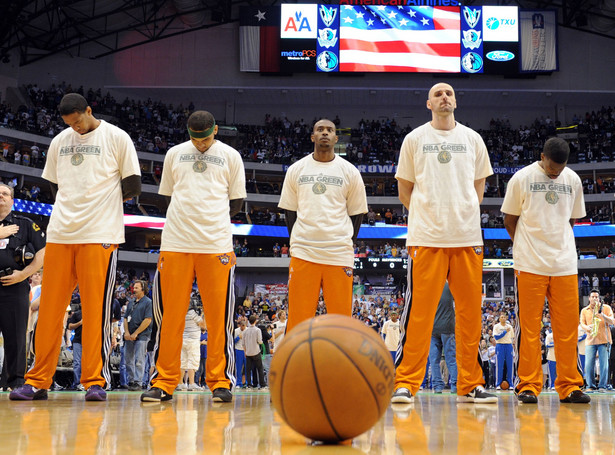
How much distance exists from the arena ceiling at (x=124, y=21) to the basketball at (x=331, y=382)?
103 feet

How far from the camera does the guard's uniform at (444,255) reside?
4234 mm

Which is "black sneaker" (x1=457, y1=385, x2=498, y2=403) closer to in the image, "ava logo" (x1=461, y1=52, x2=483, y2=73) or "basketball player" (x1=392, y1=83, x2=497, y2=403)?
"basketball player" (x1=392, y1=83, x2=497, y2=403)

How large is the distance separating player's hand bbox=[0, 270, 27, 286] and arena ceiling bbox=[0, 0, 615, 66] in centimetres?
2836

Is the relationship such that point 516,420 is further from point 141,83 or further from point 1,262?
point 141,83

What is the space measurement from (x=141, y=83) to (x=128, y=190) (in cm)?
3266

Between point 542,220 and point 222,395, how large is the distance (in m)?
2.68

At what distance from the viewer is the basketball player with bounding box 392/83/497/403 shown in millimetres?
4219

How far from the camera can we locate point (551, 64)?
3312 centimetres

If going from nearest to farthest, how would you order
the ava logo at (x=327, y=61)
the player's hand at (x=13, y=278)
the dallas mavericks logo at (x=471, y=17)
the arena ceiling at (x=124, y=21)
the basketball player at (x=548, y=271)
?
the basketball player at (x=548, y=271) → the player's hand at (x=13, y=278) → the arena ceiling at (x=124, y=21) → the dallas mavericks logo at (x=471, y=17) → the ava logo at (x=327, y=61)

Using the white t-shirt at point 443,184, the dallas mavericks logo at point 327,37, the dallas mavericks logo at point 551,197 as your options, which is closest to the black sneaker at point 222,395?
the white t-shirt at point 443,184

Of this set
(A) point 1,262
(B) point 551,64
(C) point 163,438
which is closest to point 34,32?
(B) point 551,64

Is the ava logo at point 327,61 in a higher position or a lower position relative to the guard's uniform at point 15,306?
higher

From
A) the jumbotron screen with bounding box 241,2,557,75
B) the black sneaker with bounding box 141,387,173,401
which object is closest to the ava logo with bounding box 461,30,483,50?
the jumbotron screen with bounding box 241,2,557,75

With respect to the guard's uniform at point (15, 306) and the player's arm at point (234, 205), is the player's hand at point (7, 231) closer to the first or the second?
the guard's uniform at point (15, 306)
